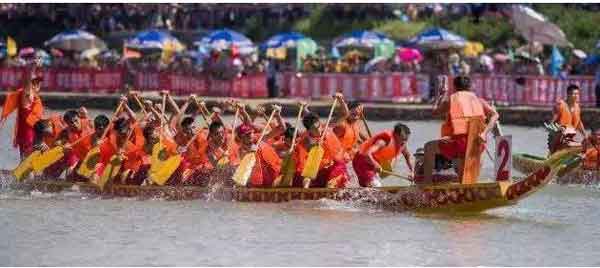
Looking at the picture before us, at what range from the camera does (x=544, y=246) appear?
1717cm

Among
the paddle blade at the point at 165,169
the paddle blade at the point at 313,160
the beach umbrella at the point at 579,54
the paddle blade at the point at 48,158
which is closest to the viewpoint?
the paddle blade at the point at 313,160

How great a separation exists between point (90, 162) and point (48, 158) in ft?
2.00

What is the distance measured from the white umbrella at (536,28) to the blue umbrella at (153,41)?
1050cm

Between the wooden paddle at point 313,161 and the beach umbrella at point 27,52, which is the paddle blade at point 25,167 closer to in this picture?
the wooden paddle at point 313,161

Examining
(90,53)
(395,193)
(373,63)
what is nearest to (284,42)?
(373,63)

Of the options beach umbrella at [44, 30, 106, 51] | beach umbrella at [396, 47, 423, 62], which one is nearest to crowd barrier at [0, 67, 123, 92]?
beach umbrella at [44, 30, 106, 51]

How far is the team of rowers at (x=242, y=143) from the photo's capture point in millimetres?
17953

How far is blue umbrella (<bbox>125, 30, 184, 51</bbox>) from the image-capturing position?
43.1 metres

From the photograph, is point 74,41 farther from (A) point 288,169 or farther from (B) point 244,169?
(A) point 288,169

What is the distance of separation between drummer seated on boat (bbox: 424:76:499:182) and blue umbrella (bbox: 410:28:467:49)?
20.2 meters

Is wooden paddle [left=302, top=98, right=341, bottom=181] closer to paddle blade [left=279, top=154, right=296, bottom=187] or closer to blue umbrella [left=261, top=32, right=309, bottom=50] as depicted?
paddle blade [left=279, top=154, right=296, bottom=187]

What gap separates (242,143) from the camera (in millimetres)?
20078

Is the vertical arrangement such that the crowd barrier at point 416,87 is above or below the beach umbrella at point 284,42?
below

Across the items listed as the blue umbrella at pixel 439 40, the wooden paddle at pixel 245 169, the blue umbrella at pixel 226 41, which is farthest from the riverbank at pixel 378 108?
the wooden paddle at pixel 245 169
